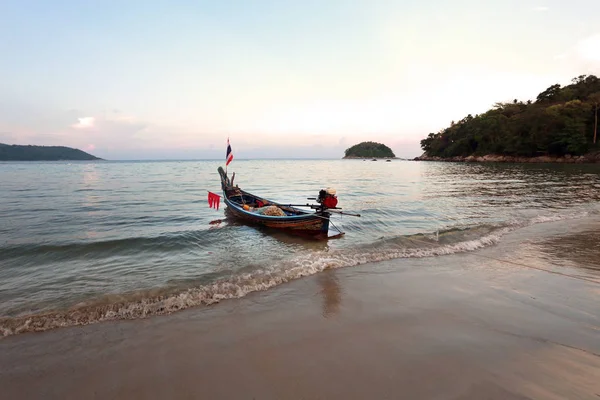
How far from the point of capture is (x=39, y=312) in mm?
5250

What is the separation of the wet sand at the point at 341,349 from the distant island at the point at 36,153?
688ft

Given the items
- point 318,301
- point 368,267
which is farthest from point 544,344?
point 368,267

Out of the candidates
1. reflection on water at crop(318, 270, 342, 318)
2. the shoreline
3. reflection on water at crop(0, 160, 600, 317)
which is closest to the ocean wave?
reflection on water at crop(0, 160, 600, 317)

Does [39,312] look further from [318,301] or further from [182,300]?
[318,301]

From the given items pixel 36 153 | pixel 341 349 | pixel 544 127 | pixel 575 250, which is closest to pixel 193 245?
pixel 341 349

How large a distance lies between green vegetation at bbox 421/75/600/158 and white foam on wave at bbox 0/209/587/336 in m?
70.2

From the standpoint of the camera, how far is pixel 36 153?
169250mm

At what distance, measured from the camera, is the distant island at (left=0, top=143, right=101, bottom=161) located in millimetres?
155250

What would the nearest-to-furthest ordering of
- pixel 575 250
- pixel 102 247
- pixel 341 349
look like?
pixel 341 349, pixel 575 250, pixel 102 247

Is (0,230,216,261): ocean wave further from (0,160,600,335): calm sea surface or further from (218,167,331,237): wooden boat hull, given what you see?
(218,167,331,237): wooden boat hull

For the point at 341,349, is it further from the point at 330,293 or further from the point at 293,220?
the point at 293,220

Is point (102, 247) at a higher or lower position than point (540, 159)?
lower

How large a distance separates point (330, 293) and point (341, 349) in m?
1.93

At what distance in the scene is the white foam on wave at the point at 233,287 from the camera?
495 centimetres
